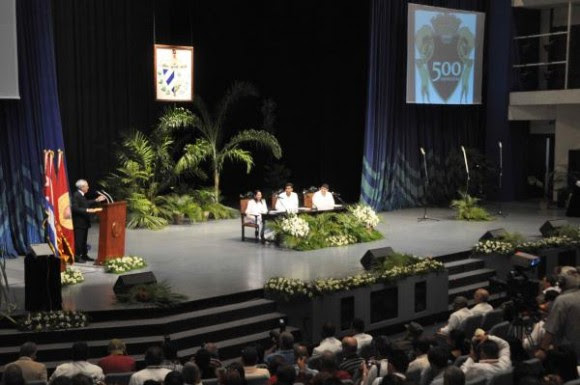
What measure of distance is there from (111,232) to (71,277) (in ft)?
3.74

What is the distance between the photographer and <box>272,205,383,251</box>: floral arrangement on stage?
531 inches

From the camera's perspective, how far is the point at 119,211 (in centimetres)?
1195

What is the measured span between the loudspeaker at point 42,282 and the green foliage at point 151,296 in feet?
2.64

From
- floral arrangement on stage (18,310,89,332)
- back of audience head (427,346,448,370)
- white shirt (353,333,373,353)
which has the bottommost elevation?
floral arrangement on stage (18,310,89,332)

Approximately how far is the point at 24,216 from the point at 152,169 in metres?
3.88

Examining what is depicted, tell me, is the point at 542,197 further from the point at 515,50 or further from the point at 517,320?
the point at 517,320

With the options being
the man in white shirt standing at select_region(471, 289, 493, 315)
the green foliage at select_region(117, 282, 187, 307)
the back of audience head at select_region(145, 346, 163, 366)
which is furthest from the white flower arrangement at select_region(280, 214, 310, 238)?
the back of audience head at select_region(145, 346, 163, 366)

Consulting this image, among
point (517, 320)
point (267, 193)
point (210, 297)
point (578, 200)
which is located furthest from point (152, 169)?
point (517, 320)

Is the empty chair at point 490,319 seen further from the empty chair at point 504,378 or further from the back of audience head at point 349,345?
the empty chair at point 504,378

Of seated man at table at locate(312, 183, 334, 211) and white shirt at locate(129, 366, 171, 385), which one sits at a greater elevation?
seated man at table at locate(312, 183, 334, 211)

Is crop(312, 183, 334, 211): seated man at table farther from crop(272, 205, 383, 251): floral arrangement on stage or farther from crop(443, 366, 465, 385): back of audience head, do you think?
crop(443, 366, 465, 385): back of audience head

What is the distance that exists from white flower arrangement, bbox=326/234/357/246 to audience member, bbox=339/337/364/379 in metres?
6.88

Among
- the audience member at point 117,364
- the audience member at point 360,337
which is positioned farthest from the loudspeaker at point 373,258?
the audience member at point 117,364

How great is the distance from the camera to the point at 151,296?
9.58m
